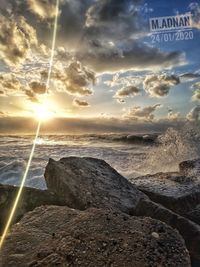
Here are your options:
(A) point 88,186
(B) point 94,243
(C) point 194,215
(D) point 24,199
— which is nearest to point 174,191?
(C) point 194,215

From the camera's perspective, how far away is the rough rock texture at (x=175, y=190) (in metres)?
5.49

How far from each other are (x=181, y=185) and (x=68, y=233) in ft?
11.3

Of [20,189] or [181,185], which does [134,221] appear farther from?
[181,185]

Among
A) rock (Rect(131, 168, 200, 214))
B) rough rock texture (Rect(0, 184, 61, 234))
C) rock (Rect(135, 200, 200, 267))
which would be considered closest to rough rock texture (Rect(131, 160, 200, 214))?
rock (Rect(131, 168, 200, 214))

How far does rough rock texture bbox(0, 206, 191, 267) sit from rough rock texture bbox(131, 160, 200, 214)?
1788mm

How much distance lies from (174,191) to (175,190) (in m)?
0.08

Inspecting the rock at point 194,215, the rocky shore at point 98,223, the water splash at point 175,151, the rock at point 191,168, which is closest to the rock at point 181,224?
the rocky shore at point 98,223

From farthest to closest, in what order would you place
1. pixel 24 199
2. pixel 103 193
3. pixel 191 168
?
1. pixel 191 168
2. pixel 103 193
3. pixel 24 199

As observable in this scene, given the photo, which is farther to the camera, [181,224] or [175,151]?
[175,151]

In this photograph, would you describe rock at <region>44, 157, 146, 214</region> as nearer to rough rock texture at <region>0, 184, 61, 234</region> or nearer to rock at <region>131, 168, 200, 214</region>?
rough rock texture at <region>0, 184, 61, 234</region>

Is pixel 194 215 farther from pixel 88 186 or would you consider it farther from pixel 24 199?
pixel 24 199

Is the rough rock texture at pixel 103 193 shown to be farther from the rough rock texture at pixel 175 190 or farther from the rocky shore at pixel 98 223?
the rough rock texture at pixel 175 190

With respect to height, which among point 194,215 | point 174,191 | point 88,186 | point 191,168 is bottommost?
point 194,215

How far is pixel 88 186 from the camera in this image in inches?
207
